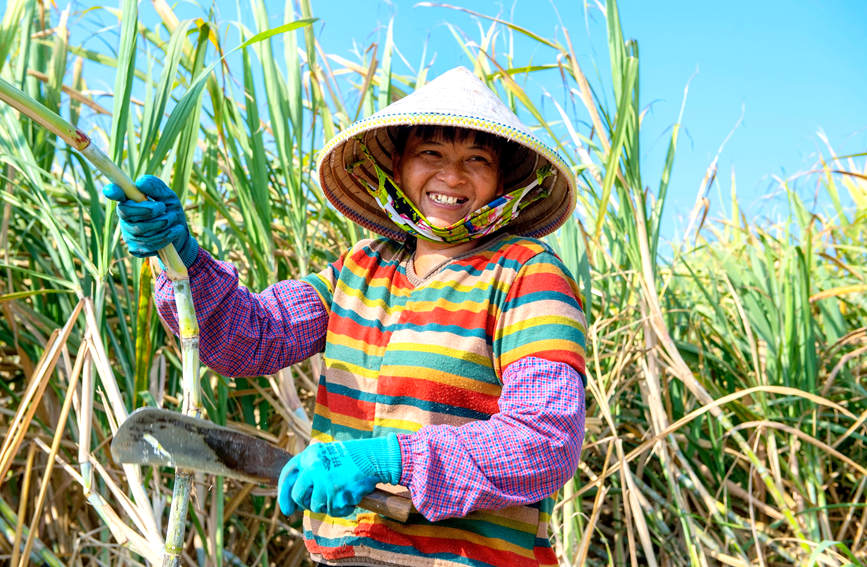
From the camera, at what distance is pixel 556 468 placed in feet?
3.65

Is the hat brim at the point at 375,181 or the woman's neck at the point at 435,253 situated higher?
the hat brim at the point at 375,181

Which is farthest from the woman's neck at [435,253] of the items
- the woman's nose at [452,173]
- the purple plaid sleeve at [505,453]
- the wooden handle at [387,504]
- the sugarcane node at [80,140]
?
the sugarcane node at [80,140]

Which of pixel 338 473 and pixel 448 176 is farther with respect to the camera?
pixel 448 176

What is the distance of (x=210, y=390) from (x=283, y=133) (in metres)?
0.64

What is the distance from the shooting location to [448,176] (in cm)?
141

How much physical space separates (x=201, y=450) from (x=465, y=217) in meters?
0.57

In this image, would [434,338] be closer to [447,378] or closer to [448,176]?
[447,378]

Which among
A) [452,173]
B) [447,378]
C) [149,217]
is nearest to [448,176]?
[452,173]

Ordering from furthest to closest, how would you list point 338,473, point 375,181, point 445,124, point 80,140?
point 375,181, point 445,124, point 338,473, point 80,140

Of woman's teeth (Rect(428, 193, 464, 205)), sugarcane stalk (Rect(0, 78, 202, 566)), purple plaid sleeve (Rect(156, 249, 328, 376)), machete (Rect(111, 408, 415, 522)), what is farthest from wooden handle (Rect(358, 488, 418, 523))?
woman's teeth (Rect(428, 193, 464, 205))

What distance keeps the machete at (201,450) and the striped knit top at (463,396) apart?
0.19 ft

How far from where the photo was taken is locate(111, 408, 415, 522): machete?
1032 mm

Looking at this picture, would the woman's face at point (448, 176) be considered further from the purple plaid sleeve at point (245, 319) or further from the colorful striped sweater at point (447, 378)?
the purple plaid sleeve at point (245, 319)

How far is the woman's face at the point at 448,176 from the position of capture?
140 centimetres
